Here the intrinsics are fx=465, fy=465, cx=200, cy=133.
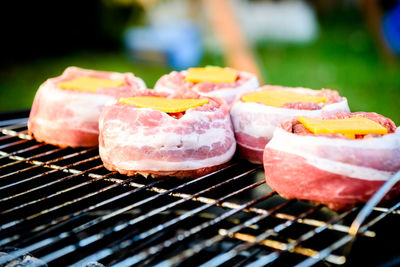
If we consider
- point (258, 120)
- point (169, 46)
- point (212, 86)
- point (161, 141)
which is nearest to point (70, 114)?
point (161, 141)

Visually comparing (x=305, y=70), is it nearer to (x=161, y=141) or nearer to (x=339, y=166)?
(x=161, y=141)

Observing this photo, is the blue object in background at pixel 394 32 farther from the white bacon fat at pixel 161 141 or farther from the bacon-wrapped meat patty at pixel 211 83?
the white bacon fat at pixel 161 141

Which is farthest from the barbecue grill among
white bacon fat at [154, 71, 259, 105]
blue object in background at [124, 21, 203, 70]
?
blue object in background at [124, 21, 203, 70]

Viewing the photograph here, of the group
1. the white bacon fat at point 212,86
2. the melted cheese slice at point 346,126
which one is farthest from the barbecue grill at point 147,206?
the white bacon fat at point 212,86

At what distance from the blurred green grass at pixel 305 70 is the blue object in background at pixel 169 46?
0.37 metres

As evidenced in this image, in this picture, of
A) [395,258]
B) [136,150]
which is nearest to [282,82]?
[136,150]

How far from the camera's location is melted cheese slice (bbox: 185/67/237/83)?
151 inches

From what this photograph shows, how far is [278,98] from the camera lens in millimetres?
3307

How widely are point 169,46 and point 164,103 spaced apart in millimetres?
8512

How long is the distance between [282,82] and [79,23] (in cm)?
667

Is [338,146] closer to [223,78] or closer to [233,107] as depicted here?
[233,107]

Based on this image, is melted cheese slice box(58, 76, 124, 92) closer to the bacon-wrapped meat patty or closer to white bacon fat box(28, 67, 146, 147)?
white bacon fat box(28, 67, 146, 147)

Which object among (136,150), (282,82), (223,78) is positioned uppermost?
(223,78)

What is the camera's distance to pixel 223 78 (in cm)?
385
